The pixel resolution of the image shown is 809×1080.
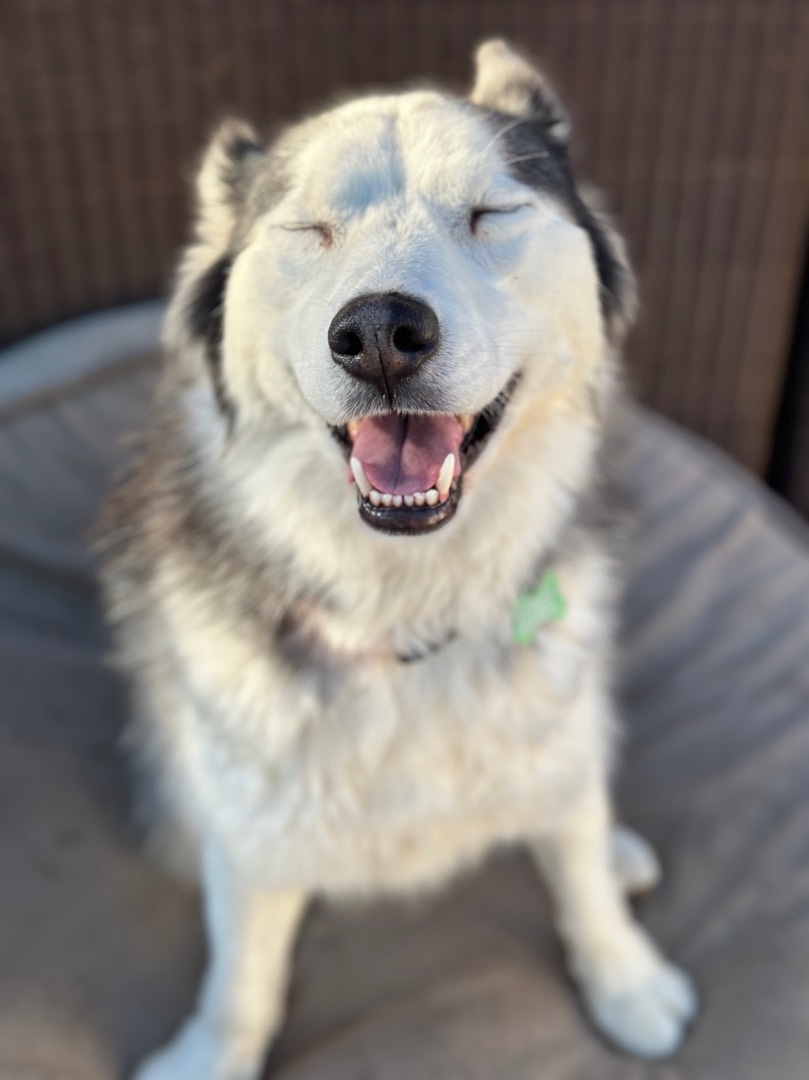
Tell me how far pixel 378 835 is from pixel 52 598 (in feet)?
4.00

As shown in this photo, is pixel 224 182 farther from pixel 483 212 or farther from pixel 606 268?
pixel 606 268

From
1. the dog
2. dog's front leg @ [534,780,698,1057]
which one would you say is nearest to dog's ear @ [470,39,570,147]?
the dog

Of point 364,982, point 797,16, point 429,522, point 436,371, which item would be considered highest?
point 797,16

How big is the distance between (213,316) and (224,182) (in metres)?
0.22

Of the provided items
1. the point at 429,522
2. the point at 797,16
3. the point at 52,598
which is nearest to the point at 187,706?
the point at 429,522

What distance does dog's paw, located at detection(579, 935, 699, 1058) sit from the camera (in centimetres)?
149

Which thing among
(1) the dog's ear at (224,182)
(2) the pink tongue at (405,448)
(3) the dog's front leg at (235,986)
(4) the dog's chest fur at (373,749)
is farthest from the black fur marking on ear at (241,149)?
(3) the dog's front leg at (235,986)

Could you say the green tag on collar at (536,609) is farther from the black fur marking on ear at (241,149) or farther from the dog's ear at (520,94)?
the black fur marking on ear at (241,149)

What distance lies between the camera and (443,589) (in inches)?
50.9

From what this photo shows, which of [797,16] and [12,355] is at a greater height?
[797,16]

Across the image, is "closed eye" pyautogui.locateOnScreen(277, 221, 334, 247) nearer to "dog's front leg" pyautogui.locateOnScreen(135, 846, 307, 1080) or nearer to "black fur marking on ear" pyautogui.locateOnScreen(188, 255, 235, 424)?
"black fur marking on ear" pyautogui.locateOnScreen(188, 255, 235, 424)

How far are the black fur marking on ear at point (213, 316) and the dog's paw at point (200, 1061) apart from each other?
0.93 metres

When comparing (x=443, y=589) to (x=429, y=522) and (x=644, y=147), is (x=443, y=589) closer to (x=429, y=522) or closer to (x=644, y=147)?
(x=429, y=522)

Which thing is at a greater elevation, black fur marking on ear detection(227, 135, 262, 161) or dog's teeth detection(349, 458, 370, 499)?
black fur marking on ear detection(227, 135, 262, 161)
